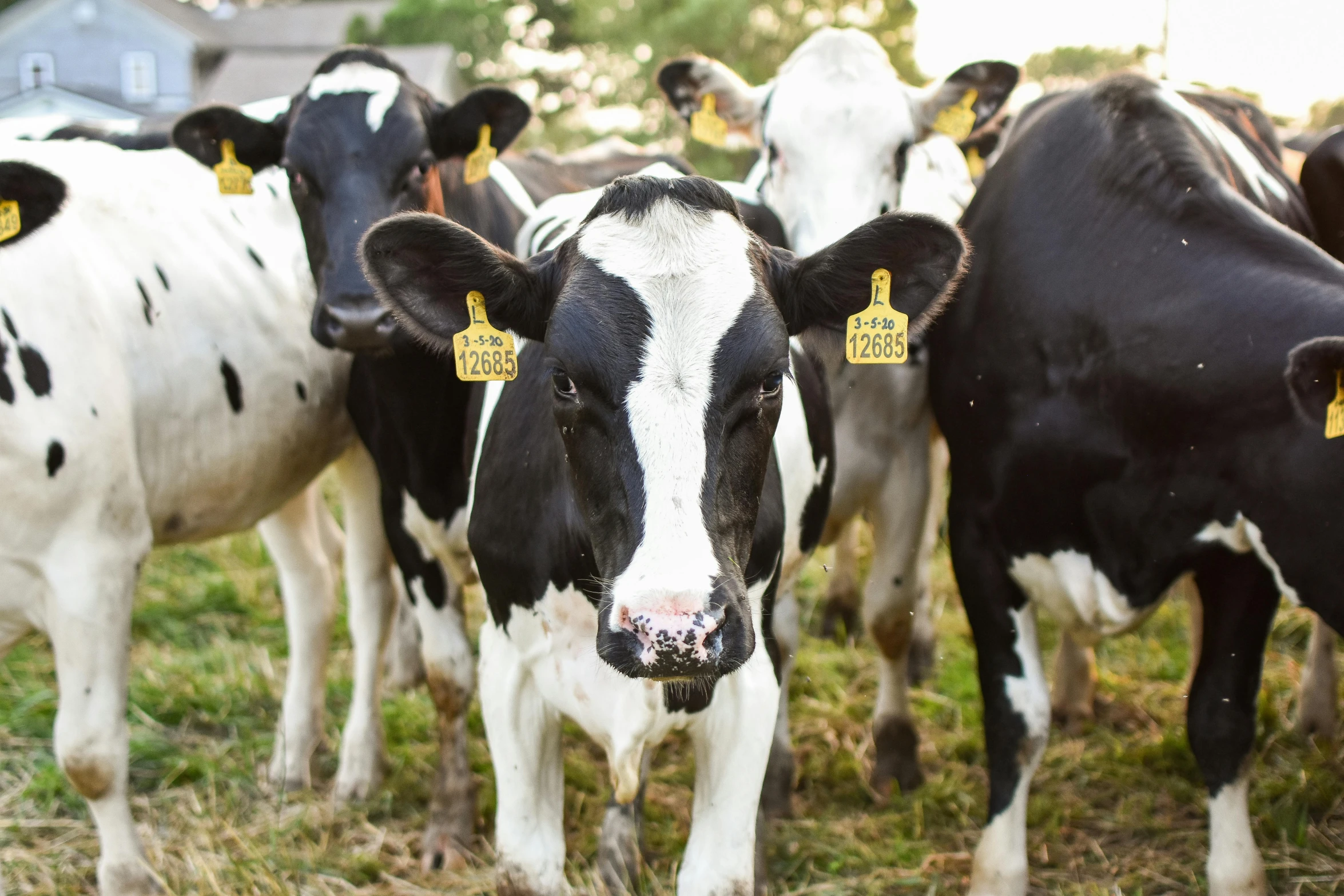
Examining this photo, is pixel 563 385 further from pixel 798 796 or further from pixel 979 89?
pixel 979 89

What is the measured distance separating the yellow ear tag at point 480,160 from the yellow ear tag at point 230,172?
2.31ft

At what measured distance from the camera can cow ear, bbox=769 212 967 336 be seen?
2.74 meters

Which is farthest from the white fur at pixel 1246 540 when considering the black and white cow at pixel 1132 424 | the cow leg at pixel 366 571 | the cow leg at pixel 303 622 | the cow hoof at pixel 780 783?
the cow leg at pixel 303 622

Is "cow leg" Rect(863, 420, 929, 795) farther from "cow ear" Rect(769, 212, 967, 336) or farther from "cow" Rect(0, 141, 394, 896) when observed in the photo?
"cow" Rect(0, 141, 394, 896)

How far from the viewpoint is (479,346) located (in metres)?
2.76

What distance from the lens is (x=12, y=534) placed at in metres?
3.29

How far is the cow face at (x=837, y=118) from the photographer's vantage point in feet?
13.7

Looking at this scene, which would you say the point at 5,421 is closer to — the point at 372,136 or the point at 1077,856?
the point at 372,136

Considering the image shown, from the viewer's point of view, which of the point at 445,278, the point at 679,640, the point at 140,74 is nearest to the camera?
the point at 679,640

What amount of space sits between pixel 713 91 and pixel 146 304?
2.27 m

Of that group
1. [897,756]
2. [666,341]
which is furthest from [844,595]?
[666,341]

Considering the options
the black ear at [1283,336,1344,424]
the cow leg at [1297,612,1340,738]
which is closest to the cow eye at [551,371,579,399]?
the black ear at [1283,336,1344,424]

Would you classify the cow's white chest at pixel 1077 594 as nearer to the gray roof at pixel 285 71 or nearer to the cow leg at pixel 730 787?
the cow leg at pixel 730 787

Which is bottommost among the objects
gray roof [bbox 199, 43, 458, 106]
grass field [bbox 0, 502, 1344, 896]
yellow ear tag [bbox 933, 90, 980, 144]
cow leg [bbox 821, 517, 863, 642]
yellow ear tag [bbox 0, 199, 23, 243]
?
gray roof [bbox 199, 43, 458, 106]
